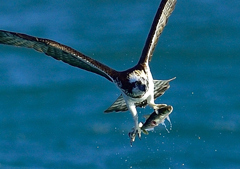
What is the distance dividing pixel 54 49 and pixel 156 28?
4.43ft

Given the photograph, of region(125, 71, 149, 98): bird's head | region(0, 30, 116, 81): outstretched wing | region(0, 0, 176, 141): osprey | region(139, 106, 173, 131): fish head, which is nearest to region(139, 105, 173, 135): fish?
region(139, 106, 173, 131): fish head

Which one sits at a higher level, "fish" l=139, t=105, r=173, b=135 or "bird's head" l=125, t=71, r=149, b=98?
"bird's head" l=125, t=71, r=149, b=98

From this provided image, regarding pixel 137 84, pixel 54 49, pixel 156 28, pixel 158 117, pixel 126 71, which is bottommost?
pixel 158 117

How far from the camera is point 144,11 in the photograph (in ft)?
52.5

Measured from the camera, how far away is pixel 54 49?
10141 millimetres

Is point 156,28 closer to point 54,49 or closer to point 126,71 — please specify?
point 126,71

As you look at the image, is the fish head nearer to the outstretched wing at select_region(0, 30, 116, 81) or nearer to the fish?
the fish

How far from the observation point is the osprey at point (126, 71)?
9.73m

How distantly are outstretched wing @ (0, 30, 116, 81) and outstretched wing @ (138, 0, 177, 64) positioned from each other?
497mm

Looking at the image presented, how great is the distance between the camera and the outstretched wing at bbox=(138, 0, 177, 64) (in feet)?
33.4

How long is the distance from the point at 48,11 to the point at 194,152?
524cm

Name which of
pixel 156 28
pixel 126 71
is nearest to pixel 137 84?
pixel 126 71

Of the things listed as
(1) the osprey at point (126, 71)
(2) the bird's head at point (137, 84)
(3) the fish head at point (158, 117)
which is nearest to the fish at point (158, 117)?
(3) the fish head at point (158, 117)

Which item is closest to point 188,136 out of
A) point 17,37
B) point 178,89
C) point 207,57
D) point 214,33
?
point 178,89
